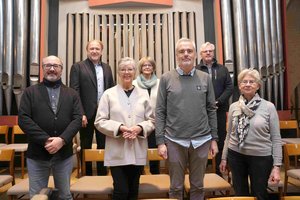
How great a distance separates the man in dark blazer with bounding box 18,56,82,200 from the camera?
2447 millimetres

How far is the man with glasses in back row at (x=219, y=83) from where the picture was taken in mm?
3582

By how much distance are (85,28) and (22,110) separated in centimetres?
281

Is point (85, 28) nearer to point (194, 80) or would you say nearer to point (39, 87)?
point (39, 87)

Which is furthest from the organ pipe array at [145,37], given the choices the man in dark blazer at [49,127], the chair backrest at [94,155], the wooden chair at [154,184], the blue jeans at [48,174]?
the blue jeans at [48,174]

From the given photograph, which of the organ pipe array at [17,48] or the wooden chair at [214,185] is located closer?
the wooden chair at [214,185]

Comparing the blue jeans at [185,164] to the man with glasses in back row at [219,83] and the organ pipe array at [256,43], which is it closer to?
the man with glasses in back row at [219,83]

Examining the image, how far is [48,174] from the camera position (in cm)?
254

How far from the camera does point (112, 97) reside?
2.61m

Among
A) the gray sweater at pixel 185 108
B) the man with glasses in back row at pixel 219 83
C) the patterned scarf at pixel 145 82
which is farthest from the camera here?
the man with glasses in back row at pixel 219 83

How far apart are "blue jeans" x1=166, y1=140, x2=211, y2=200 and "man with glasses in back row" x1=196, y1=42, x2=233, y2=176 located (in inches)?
48.0

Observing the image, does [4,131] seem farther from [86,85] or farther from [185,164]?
[185,164]

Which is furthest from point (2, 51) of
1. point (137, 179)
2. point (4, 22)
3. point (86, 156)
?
point (137, 179)

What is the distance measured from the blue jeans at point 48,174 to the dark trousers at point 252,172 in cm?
125

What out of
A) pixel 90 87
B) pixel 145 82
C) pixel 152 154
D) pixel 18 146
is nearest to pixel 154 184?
pixel 152 154
